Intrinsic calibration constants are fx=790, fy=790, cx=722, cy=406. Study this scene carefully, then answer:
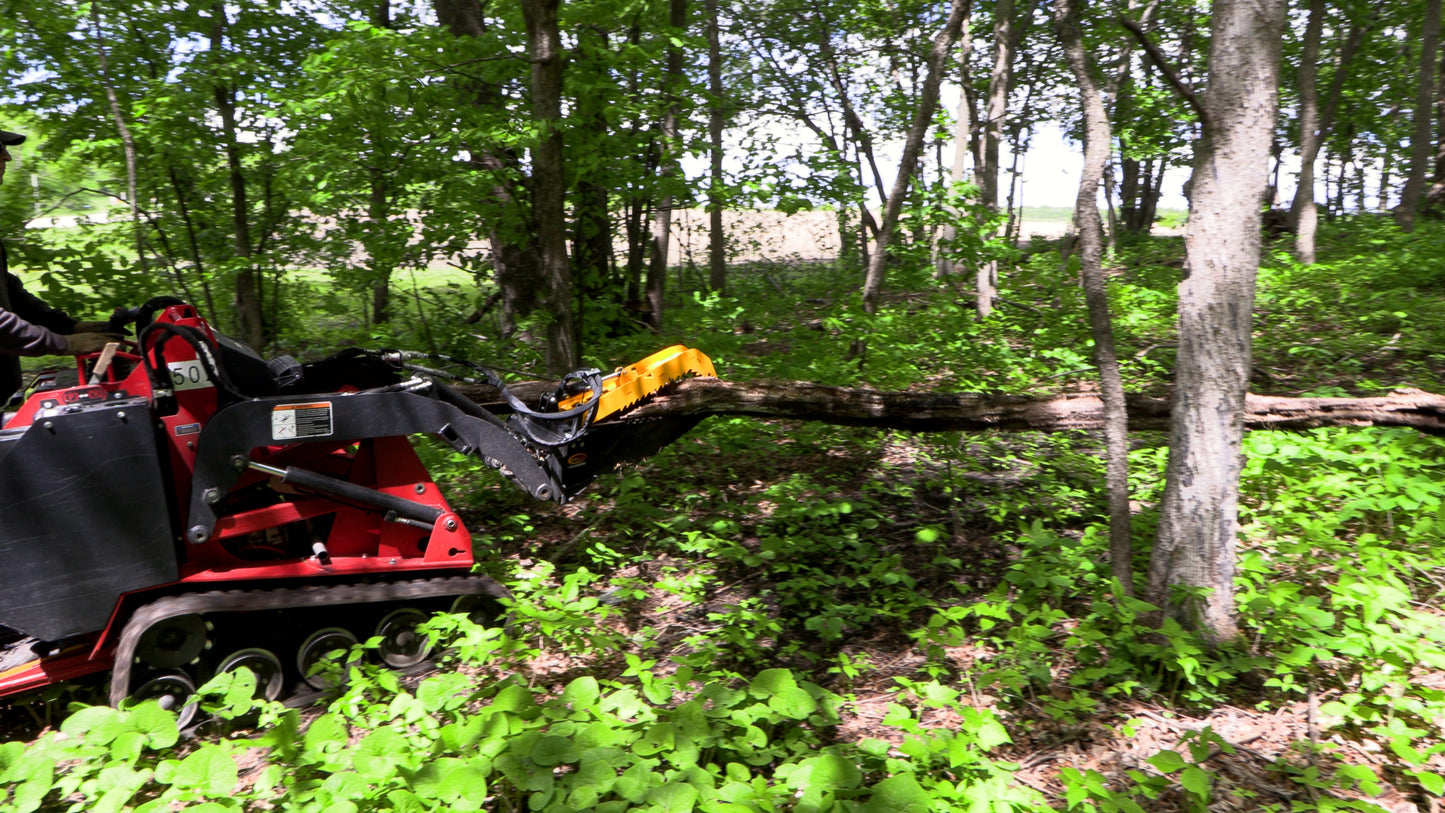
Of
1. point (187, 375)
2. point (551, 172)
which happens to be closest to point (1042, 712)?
point (187, 375)

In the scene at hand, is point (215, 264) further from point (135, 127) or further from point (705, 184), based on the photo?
point (705, 184)

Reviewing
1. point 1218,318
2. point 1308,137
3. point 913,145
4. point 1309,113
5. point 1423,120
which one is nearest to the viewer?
point 1218,318

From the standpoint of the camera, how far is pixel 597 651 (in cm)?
406

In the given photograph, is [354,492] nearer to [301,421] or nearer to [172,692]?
[301,421]

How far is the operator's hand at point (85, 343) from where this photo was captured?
3.77 metres

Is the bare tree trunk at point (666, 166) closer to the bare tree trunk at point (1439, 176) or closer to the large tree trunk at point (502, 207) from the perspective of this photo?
the large tree trunk at point (502, 207)

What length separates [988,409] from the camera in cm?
516

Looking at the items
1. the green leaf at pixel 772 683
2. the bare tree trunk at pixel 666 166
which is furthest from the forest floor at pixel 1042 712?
the bare tree trunk at pixel 666 166

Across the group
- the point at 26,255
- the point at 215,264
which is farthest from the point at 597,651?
the point at 215,264

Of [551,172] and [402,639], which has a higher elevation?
[551,172]

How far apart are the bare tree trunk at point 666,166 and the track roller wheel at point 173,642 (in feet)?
17.3

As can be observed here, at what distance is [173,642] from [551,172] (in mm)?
4254

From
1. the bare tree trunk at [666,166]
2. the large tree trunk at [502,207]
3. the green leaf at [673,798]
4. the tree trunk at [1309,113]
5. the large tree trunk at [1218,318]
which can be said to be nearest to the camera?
the green leaf at [673,798]

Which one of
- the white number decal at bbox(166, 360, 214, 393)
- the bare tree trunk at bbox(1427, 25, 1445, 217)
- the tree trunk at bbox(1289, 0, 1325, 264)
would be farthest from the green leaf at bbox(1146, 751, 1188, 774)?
the bare tree trunk at bbox(1427, 25, 1445, 217)
